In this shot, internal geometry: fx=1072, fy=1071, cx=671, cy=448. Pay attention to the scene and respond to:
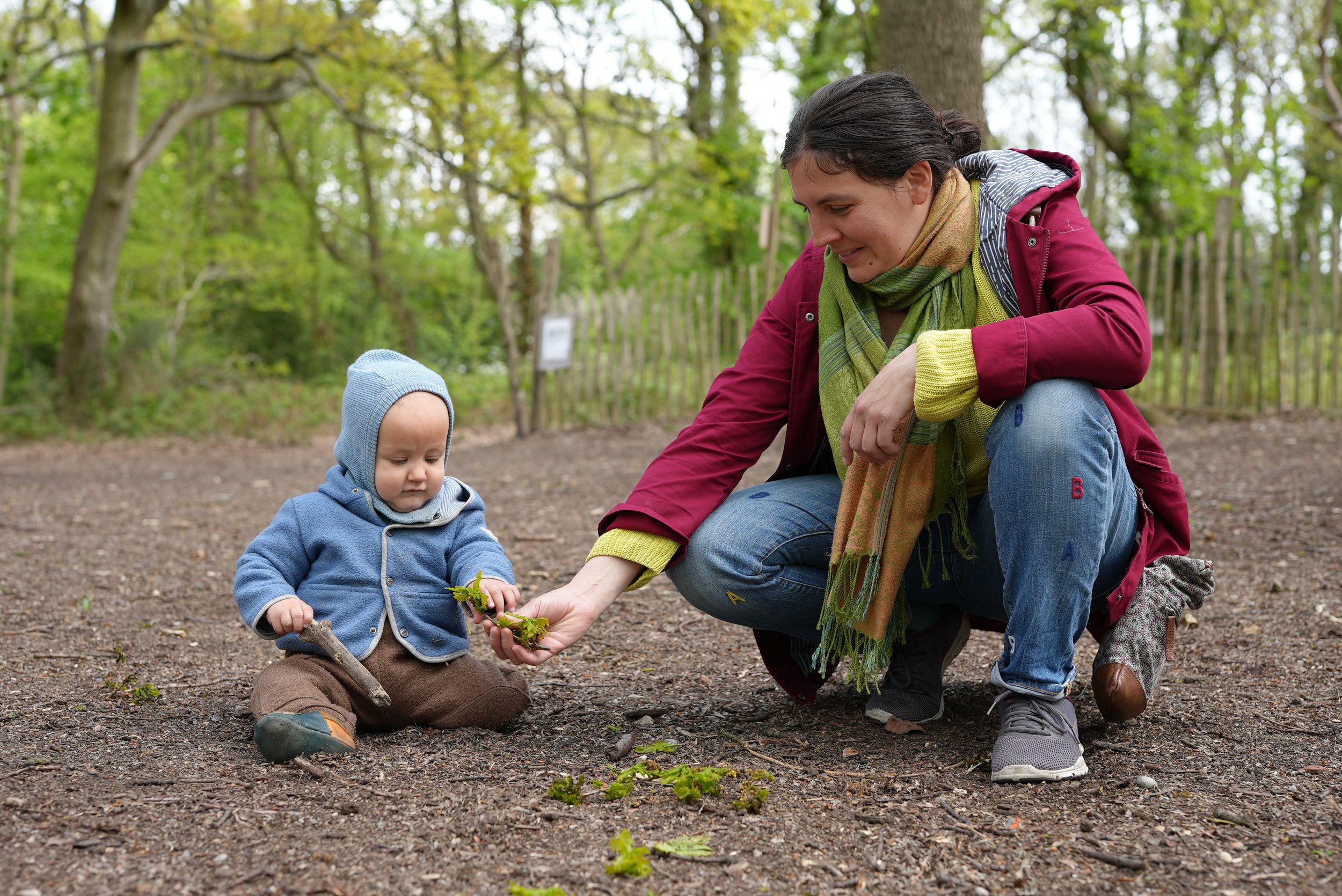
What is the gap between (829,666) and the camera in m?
2.37

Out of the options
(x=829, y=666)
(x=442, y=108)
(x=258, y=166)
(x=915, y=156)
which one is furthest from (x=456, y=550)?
(x=258, y=166)

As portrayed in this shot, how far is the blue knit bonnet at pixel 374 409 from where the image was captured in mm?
2227

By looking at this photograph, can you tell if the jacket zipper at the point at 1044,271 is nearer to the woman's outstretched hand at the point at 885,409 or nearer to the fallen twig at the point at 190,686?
the woman's outstretched hand at the point at 885,409

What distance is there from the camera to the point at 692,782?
186 cm

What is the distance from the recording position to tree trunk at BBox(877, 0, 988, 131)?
5500 mm

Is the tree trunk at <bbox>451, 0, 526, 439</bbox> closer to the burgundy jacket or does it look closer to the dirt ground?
the dirt ground

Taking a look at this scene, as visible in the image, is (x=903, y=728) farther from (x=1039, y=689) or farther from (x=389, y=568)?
(x=389, y=568)

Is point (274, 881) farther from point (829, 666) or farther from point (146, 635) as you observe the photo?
point (146, 635)

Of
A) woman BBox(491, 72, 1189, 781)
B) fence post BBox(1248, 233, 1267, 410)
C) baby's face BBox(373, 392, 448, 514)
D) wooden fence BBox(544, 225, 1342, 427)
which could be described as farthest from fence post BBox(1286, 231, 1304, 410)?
baby's face BBox(373, 392, 448, 514)

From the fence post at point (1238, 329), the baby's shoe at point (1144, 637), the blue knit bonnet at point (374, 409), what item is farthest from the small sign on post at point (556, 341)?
the baby's shoe at point (1144, 637)

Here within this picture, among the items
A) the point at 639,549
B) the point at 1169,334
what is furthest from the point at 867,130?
the point at 1169,334

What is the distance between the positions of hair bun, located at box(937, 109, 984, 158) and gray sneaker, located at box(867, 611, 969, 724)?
1031mm

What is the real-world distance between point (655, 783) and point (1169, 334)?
7731 mm

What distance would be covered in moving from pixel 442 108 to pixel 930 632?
34.1 ft
